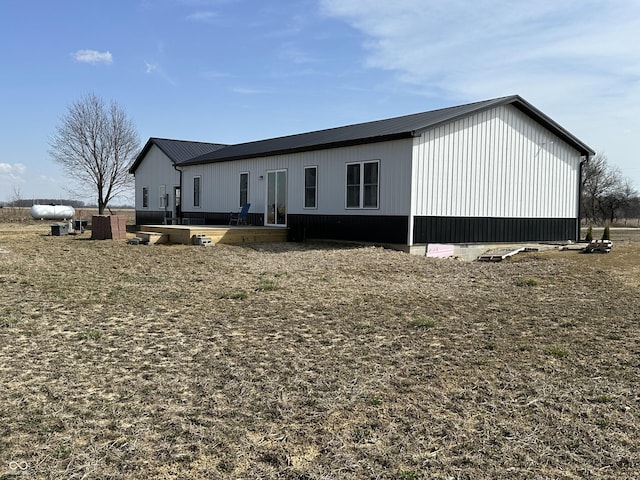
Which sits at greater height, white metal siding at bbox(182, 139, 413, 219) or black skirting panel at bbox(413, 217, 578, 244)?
white metal siding at bbox(182, 139, 413, 219)

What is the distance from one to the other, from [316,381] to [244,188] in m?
16.2

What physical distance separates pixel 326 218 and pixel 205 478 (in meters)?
13.5

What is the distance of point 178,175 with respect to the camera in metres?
25.0

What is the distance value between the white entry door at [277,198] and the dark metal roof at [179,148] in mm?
7577

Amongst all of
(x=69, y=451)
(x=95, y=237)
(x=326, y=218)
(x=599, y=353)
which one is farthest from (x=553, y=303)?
(x=95, y=237)

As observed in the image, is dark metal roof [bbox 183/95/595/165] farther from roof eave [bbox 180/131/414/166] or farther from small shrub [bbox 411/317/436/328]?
small shrub [bbox 411/317/436/328]

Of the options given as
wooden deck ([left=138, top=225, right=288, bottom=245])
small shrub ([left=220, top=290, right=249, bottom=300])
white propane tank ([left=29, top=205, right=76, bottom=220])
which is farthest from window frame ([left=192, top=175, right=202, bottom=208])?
white propane tank ([left=29, top=205, right=76, bottom=220])

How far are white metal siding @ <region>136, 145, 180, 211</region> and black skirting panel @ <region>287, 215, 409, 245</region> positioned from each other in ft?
32.9

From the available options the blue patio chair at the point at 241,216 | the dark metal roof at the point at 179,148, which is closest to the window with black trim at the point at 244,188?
the blue patio chair at the point at 241,216

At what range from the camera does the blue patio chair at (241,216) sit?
763 inches

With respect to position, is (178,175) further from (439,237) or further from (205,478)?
(205,478)

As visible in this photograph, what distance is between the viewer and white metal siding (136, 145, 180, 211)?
2575 centimetres

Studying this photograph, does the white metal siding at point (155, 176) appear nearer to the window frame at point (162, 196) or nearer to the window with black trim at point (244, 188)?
the window frame at point (162, 196)

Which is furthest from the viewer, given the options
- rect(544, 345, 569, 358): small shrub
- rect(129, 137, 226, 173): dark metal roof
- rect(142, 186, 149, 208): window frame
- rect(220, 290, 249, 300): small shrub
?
rect(142, 186, 149, 208): window frame
